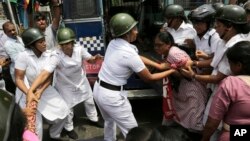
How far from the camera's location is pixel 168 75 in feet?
10.8

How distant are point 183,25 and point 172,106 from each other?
1.23m

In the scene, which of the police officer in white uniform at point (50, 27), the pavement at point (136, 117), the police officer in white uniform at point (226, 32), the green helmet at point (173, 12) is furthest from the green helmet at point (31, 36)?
the police officer in white uniform at point (226, 32)

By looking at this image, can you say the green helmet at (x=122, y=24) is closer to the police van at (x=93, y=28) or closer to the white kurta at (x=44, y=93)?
the white kurta at (x=44, y=93)

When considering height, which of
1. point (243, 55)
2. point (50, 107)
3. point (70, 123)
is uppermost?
point (243, 55)

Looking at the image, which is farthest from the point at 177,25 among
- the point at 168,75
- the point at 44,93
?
the point at 44,93

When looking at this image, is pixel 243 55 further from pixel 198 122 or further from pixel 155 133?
pixel 198 122

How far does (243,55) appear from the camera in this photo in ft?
7.40

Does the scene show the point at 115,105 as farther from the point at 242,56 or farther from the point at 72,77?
the point at 242,56

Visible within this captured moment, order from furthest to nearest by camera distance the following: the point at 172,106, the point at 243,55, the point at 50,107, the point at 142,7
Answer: the point at 142,7
the point at 50,107
the point at 172,106
the point at 243,55

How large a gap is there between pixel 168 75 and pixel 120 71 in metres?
0.52

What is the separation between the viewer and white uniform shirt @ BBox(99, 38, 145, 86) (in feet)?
10.2

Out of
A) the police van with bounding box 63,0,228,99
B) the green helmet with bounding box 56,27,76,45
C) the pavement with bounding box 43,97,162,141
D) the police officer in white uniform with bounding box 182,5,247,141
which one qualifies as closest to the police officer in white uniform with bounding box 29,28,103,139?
the green helmet with bounding box 56,27,76,45

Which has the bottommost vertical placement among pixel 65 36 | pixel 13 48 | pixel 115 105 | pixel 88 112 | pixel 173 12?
pixel 88 112

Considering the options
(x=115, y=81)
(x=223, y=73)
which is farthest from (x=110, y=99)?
(x=223, y=73)
